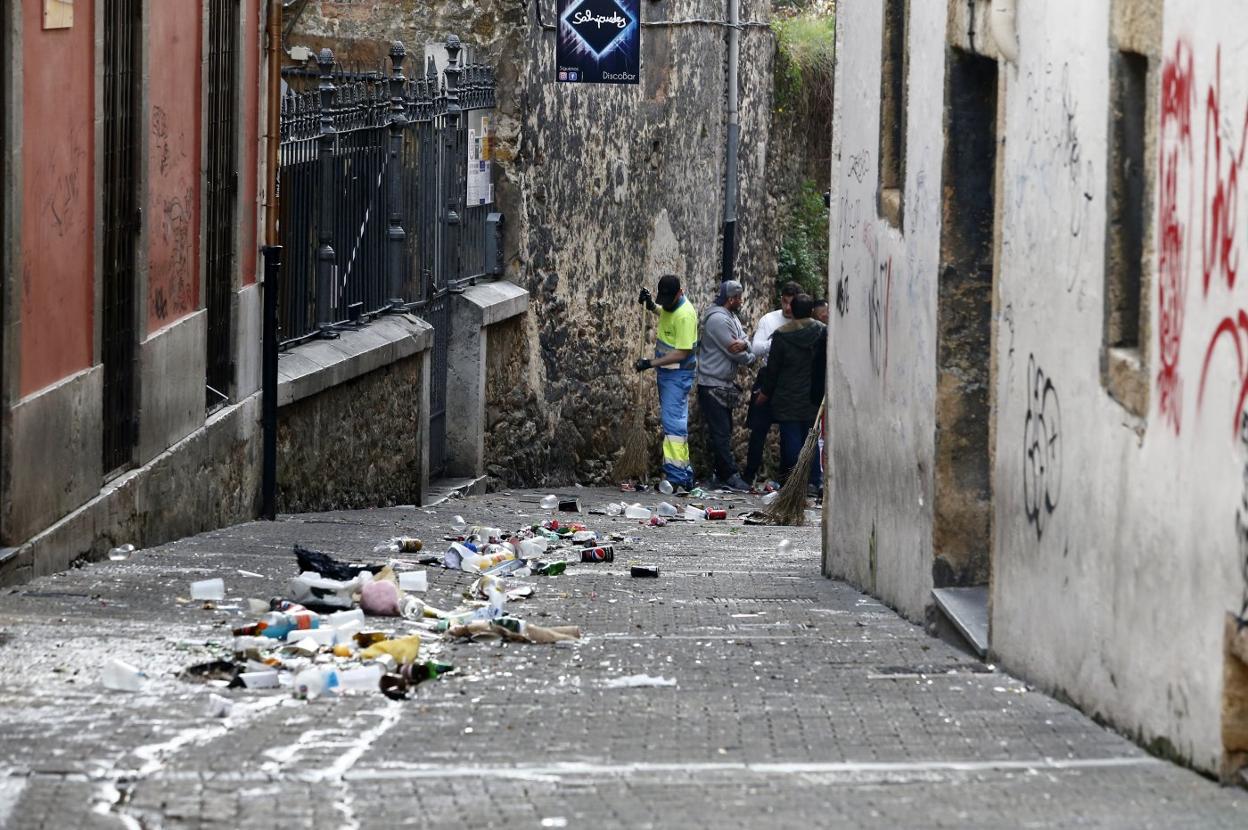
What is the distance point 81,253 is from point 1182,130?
486cm

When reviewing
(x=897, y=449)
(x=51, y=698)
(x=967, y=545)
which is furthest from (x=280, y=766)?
(x=897, y=449)

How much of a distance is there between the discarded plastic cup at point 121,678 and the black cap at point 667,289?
36.8 ft

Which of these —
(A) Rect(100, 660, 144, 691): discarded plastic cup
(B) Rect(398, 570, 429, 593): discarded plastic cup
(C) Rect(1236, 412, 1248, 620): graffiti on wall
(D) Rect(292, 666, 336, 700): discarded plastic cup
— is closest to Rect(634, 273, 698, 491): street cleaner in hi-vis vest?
(B) Rect(398, 570, 429, 593): discarded plastic cup

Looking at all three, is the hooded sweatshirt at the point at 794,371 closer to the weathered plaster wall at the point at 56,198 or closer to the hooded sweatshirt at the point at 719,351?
the hooded sweatshirt at the point at 719,351

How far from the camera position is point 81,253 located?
27.1 ft

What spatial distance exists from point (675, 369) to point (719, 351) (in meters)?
0.56

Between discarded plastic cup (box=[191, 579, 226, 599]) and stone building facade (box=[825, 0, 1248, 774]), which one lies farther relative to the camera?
discarded plastic cup (box=[191, 579, 226, 599])

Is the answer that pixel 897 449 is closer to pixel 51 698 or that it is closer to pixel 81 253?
pixel 81 253

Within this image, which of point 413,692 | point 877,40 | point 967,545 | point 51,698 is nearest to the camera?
point 51,698

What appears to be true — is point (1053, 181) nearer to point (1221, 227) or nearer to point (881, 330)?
point (1221, 227)

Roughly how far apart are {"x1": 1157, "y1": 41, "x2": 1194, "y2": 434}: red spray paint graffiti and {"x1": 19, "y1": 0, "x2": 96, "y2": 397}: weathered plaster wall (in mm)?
4171

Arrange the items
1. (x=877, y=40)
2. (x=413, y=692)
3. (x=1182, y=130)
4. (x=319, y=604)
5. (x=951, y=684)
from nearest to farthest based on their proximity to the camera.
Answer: (x=1182, y=130), (x=413, y=692), (x=951, y=684), (x=319, y=604), (x=877, y=40)

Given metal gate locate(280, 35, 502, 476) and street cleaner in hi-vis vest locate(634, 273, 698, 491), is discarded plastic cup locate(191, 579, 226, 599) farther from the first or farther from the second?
street cleaner in hi-vis vest locate(634, 273, 698, 491)

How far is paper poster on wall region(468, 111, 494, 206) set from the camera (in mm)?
15578
